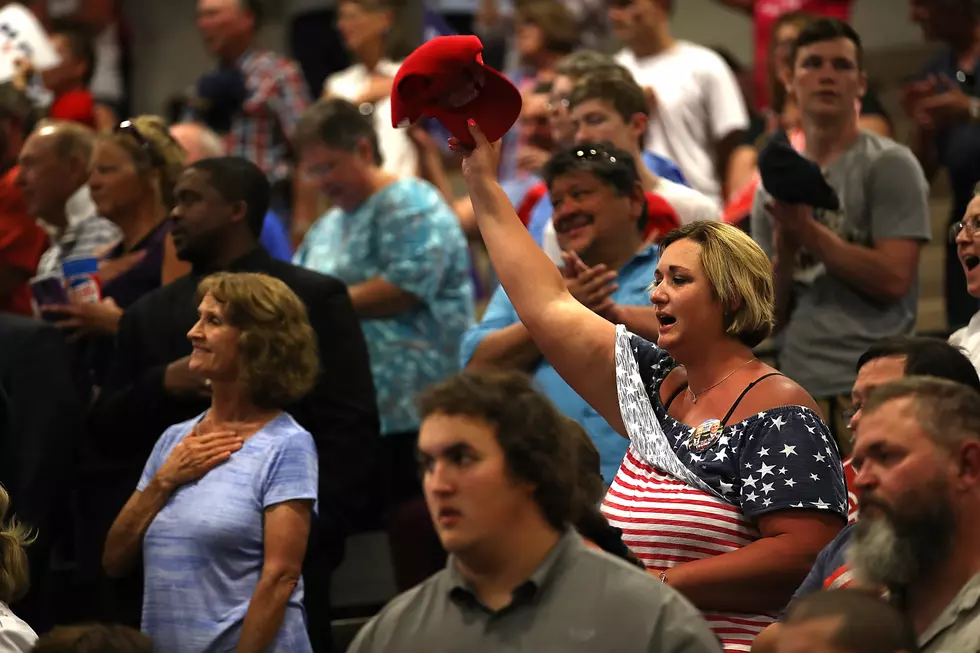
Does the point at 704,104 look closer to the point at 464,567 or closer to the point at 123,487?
the point at 123,487

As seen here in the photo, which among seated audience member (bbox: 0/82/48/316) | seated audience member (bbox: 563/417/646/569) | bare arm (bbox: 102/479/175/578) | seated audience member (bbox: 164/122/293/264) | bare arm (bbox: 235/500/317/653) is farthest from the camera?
seated audience member (bbox: 164/122/293/264)

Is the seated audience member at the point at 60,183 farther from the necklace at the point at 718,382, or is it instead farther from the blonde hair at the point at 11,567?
the necklace at the point at 718,382

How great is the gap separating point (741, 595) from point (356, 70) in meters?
5.09

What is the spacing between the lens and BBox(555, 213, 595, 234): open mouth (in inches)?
167

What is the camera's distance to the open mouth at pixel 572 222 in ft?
13.9

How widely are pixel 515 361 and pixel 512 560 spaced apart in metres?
1.81

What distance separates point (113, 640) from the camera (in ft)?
8.79

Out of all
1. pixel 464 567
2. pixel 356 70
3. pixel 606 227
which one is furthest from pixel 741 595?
pixel 356 70

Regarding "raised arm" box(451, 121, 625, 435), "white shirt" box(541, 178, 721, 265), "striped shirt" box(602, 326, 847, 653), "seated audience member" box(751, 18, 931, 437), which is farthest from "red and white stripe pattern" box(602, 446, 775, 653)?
"white shirt" box(541, 178, 721, 265)

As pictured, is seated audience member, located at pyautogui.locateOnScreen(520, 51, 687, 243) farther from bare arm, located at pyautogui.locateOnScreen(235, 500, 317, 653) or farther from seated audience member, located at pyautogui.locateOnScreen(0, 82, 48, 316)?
seated audience member, located at pyautogui.locateOnScreen(0, 82, 48, 316)

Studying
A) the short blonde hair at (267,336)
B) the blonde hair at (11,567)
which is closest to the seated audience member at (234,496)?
the short blonde hair at (267,336)

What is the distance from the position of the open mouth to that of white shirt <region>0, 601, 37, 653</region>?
1715 millimetres

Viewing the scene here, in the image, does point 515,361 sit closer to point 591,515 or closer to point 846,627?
point 591,515

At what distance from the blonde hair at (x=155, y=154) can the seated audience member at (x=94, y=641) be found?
2.99 metres
